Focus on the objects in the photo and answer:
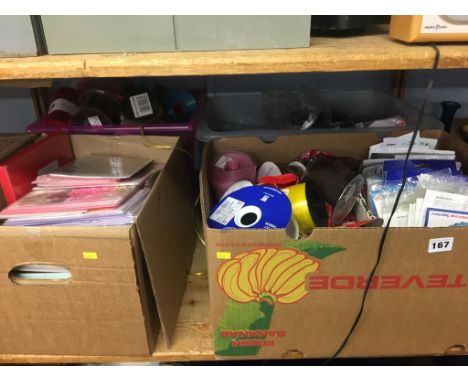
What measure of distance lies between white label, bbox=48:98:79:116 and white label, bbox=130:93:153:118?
161 millimetres

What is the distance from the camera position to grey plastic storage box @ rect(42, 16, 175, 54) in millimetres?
567

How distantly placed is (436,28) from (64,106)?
0.87m

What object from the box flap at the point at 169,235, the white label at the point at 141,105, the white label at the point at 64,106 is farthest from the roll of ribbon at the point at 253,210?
the white label at the point at 64,106

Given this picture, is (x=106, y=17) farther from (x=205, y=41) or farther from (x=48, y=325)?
(x=48, y=325)

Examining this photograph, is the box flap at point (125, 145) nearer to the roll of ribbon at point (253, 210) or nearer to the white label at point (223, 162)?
the white label at point (223, 162)

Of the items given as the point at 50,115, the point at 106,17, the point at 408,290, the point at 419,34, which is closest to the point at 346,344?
the point at 408,290

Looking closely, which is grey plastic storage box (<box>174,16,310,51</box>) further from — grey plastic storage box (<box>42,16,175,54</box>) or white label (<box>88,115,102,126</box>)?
white label (<box>88,115,102,126</box>)

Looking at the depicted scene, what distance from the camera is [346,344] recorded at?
687mm

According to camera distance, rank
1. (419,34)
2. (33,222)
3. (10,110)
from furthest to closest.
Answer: (10,110) < (33,222) < (419,34)

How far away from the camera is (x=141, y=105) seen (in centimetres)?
99

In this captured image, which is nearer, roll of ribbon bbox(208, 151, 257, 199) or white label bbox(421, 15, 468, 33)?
white label bbox(421, 15, 468, 33)

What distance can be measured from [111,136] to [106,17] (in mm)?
379

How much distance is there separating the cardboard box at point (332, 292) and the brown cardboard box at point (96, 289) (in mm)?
105

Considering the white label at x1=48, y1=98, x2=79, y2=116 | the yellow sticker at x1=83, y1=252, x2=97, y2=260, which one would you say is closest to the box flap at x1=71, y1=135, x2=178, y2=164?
the white label at x1=48, y1=98, x2=79, y2=116
